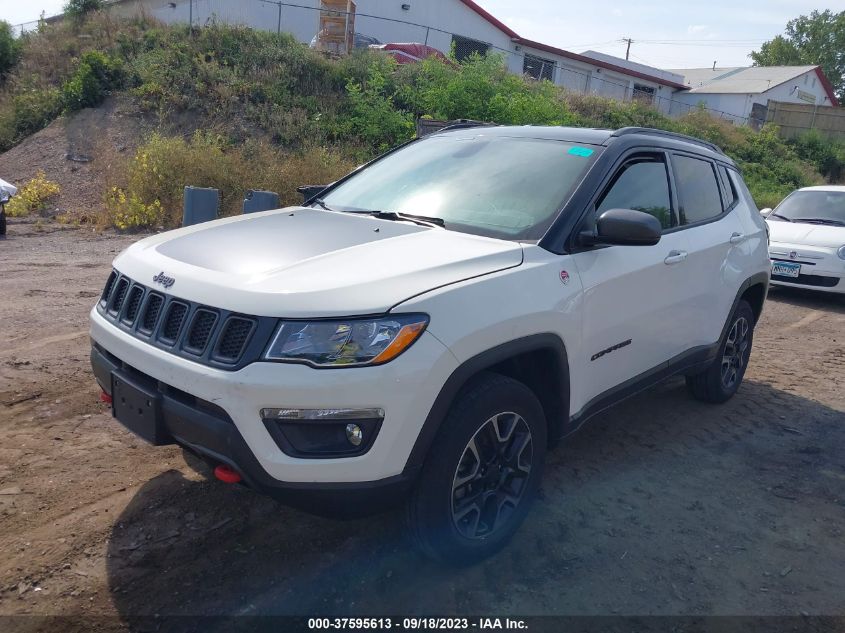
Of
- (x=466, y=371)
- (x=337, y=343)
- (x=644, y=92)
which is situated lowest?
(x=466, y=371)

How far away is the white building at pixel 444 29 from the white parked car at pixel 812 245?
13.7 meters

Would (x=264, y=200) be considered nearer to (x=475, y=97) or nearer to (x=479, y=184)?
(x=479, y=184)

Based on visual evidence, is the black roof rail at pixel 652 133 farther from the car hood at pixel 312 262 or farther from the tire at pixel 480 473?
the tire at pixel 480 473

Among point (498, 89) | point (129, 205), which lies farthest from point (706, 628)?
point (498, 89)

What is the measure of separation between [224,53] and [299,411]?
18.2 meters

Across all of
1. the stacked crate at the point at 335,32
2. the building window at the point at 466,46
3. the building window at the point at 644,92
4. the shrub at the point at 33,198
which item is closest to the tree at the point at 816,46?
the building window at the point at 644,92

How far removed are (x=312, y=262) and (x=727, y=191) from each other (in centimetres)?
350

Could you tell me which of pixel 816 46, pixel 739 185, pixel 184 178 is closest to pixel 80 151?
pixel 184 178

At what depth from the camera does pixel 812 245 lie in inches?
372

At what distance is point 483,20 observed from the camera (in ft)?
99.8

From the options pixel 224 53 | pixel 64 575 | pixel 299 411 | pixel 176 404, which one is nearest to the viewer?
pixel 299 411

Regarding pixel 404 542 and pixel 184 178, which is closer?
pixel 404 542

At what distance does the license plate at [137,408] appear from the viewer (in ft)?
8.91

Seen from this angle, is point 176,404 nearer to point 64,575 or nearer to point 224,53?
point 64,575
